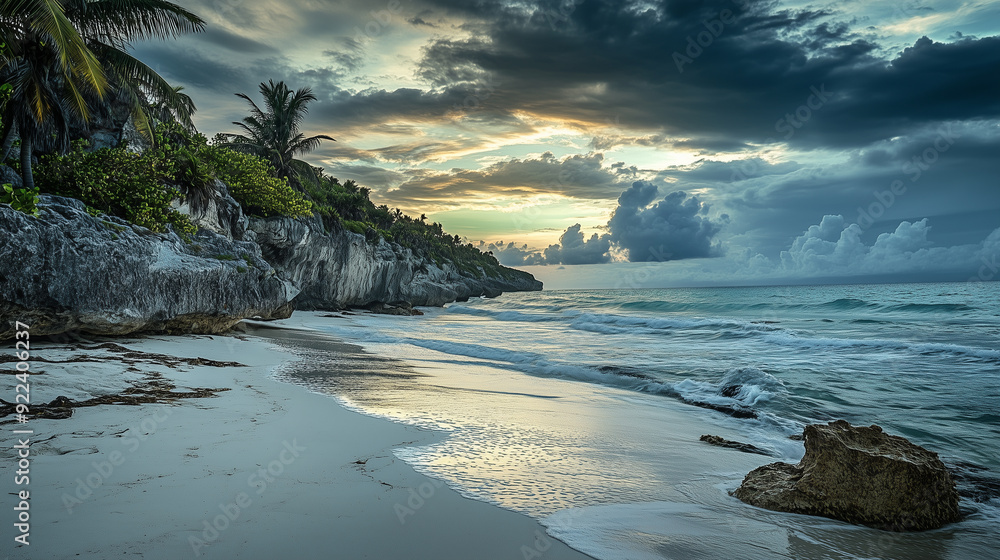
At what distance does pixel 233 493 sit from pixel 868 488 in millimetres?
5131

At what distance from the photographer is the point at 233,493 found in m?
3.42

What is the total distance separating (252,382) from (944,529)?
8.71 meters

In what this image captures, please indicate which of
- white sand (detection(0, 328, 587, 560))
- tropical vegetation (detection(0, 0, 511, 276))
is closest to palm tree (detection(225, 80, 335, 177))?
tropical vegetation (detection(0, 0, 511, 276))

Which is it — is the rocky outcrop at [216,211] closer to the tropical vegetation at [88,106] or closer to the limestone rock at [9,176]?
the tropical vegetation at [88,106]

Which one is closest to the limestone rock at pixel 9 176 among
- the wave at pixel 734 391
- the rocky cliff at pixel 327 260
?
the rocky cliff at pixel 327 260

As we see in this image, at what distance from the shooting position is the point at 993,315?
25172 mm

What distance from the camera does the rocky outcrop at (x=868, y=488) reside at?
12.8 feet

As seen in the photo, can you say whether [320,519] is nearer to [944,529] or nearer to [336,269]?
[944,529]

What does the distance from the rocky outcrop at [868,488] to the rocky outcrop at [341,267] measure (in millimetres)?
20566

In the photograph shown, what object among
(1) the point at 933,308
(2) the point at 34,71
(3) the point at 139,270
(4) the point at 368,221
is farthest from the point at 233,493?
(4) the point at 368,221

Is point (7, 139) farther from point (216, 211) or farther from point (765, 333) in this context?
point (765, 333)

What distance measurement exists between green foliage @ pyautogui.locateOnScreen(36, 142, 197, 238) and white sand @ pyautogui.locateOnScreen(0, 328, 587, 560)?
655cm

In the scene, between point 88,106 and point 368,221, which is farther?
point 368,221

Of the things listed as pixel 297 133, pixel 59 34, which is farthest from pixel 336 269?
pixel 59 34
